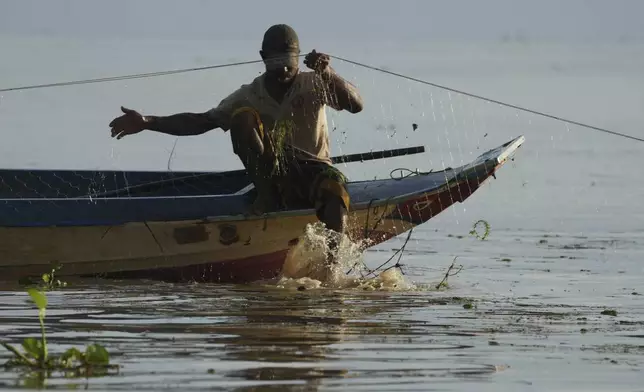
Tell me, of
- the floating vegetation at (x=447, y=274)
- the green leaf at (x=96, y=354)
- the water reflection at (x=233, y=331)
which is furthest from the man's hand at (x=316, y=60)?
the green leaf at (x=96, y=354)

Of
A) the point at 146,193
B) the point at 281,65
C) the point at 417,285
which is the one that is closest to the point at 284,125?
the point at 281,65

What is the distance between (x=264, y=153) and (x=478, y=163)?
1.60 meters

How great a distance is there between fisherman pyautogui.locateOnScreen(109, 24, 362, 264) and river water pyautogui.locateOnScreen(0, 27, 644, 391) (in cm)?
47

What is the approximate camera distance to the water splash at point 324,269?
411 inches

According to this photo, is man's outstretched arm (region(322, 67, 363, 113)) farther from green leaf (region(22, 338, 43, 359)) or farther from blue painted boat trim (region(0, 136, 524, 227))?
green leaf (region(22, 338, 43, 359))

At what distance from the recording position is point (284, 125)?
10.5 m

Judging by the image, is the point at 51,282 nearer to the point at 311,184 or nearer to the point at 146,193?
the point at 311,184

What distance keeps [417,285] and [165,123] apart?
1.86 metres

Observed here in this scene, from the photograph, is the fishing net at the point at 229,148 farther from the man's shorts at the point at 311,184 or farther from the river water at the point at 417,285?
the man's shorts at the point at 311,184

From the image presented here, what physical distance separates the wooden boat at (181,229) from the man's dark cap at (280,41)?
91 cm

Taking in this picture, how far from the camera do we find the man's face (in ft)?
33.8

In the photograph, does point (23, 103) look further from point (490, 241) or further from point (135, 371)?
point (135, 371)

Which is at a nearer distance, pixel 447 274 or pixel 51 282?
pixel 51 282

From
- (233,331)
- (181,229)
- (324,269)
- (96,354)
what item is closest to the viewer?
(96,354)
